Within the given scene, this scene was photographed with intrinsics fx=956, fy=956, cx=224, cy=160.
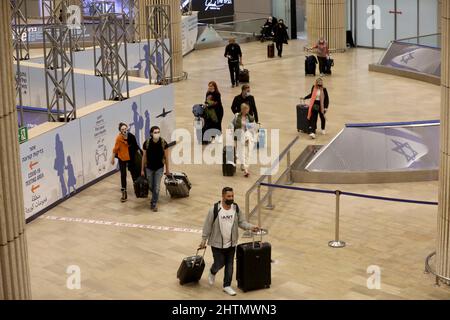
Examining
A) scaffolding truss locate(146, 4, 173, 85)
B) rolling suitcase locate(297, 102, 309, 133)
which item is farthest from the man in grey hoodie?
rolling suitcase locate(297, 102, 309, 133)

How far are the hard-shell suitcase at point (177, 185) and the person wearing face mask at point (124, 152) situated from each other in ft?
2.21

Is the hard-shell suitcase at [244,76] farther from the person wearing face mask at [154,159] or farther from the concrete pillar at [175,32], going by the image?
the person wearing face mask at [154,159]

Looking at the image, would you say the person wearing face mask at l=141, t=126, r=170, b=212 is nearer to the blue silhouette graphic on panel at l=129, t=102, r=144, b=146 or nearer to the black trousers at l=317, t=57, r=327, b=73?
the blue silhouette graphic on panel at l=129, t=102, r=144, b=146

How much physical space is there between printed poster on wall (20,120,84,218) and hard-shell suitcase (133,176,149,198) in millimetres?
1381

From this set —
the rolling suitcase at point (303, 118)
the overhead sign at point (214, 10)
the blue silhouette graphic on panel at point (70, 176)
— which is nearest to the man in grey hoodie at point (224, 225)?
the blue silhouette graphic on panel at point (70, 176)

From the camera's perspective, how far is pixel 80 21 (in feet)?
119

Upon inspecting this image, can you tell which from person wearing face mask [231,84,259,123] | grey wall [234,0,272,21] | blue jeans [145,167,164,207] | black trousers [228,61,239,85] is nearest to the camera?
blue jeans [145,167,164,207]

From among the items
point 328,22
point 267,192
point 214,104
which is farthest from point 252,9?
point 267,192

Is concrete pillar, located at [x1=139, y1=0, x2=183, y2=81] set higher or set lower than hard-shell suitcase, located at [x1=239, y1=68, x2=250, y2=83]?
higher

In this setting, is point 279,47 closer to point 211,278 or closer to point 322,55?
point 322,55

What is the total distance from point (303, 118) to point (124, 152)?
6.30 meters

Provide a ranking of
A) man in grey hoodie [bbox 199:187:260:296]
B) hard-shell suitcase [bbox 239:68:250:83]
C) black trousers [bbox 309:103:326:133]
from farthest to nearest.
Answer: hard-shell suitcase [bbox 239:68:250:83] → black trousers [bbox 309:103:326:133] → man in grey hoodie [bbox 199:187:260:296]

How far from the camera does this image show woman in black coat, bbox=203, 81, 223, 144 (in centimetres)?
2139

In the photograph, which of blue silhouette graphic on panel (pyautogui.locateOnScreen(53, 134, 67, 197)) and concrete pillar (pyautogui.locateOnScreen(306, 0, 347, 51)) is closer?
blue silhouette graphic on panel (pyautogui.locateOnScreen(53, 134, 67, 197))
